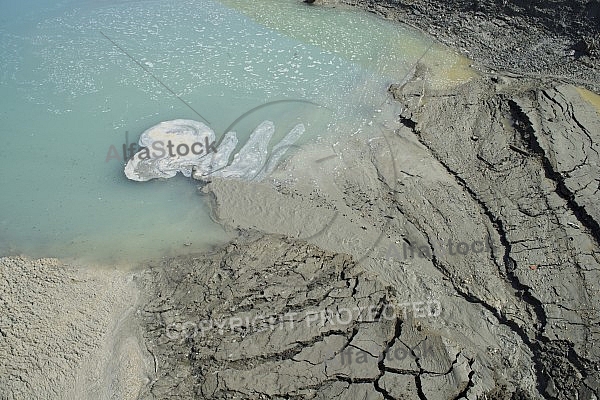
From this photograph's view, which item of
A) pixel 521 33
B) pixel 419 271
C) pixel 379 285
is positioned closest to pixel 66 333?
pixel 379 285

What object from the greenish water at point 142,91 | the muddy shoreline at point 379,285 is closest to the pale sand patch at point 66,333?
the muddy shoreline at point 379,285

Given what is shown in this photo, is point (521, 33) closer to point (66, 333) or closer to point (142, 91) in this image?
point (142, 91)

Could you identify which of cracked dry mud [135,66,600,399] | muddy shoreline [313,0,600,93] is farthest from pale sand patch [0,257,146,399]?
muddy shoreline [313,0,600,93]

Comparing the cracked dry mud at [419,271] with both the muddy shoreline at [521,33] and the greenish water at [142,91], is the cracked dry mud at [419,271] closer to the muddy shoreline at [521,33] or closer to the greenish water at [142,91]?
the greenish water at [142,91]

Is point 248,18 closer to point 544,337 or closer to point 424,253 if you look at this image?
point 424,253

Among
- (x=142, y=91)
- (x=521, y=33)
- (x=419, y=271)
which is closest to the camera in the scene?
(x=419, y=271)

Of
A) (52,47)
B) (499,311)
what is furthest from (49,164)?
(499,311)

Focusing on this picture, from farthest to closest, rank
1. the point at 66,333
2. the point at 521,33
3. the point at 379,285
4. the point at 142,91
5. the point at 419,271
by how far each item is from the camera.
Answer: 1. the point at 521,33
2. the point at 142,91
3. the point at 419,271
4. the point at 379,285
5. the point at 66,333
